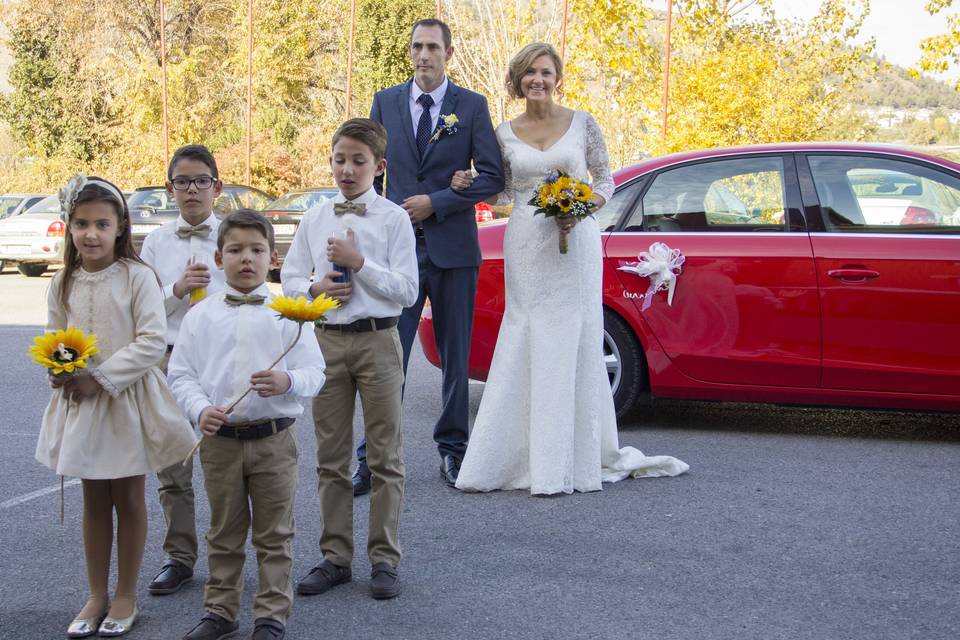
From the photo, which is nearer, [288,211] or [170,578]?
[170,578]

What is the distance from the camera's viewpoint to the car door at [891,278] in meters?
6.25

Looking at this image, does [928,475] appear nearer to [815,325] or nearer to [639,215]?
[815,325]

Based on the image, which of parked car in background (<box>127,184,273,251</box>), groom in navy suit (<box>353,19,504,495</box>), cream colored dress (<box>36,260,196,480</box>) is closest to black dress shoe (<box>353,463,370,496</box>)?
groom in navy suit (<box>353,19,504,495</box>)

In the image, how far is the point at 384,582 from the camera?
4090mm

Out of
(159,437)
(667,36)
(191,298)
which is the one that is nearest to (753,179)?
(191,298)

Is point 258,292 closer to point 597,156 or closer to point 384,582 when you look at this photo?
point 384,582

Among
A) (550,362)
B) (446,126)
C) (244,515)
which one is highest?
(446,126)

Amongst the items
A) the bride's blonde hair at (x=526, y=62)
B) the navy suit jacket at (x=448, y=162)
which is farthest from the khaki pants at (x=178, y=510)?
the bride's blonde hair at (x=526, y=62)

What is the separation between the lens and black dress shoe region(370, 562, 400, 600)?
160 inches

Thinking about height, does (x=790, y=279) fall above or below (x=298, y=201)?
below

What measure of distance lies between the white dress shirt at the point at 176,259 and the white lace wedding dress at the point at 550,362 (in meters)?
1.87

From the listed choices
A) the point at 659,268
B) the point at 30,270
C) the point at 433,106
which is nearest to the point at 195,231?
the point at 433,106

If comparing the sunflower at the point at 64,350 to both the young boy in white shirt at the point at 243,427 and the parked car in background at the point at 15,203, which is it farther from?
the parked car in background at the point at 15,203

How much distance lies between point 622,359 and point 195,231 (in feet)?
10.6
